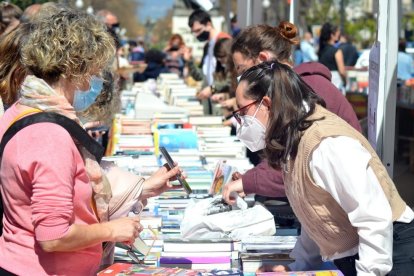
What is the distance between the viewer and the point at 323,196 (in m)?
2.54

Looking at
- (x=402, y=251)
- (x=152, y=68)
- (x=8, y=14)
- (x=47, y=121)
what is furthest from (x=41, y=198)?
(x=152, y=68)

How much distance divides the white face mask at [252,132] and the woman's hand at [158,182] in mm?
351

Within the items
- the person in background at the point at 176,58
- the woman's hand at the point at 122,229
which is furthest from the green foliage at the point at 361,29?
the woman's hand at the point at 122,229

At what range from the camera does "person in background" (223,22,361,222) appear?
3564 millimetres

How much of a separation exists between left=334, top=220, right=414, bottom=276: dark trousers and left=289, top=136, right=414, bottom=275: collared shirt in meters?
0.17

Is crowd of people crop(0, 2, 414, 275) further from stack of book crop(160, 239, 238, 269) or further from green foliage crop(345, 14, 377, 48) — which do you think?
green foliage crop(345, 14, 377, 48)

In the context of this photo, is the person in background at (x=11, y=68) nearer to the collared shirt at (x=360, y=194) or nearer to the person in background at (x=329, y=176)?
the person in background at (x=329, y=176)

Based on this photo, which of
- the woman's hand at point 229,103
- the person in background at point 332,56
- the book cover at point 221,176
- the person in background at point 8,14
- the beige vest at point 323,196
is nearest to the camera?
the beige vest at point 323,196

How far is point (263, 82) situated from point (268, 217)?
3.32ft

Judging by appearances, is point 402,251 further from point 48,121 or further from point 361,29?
point 361,29

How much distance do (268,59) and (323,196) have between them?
1227mm

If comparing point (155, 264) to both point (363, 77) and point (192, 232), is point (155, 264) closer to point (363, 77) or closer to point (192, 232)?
point (192, 232)

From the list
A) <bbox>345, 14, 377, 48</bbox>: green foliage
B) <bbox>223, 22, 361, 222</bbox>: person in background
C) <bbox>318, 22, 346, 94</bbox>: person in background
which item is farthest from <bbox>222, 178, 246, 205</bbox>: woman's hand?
<bbox>345, 14, 377, 48</bbox>: green foliage

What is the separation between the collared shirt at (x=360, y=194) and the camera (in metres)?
2.39
